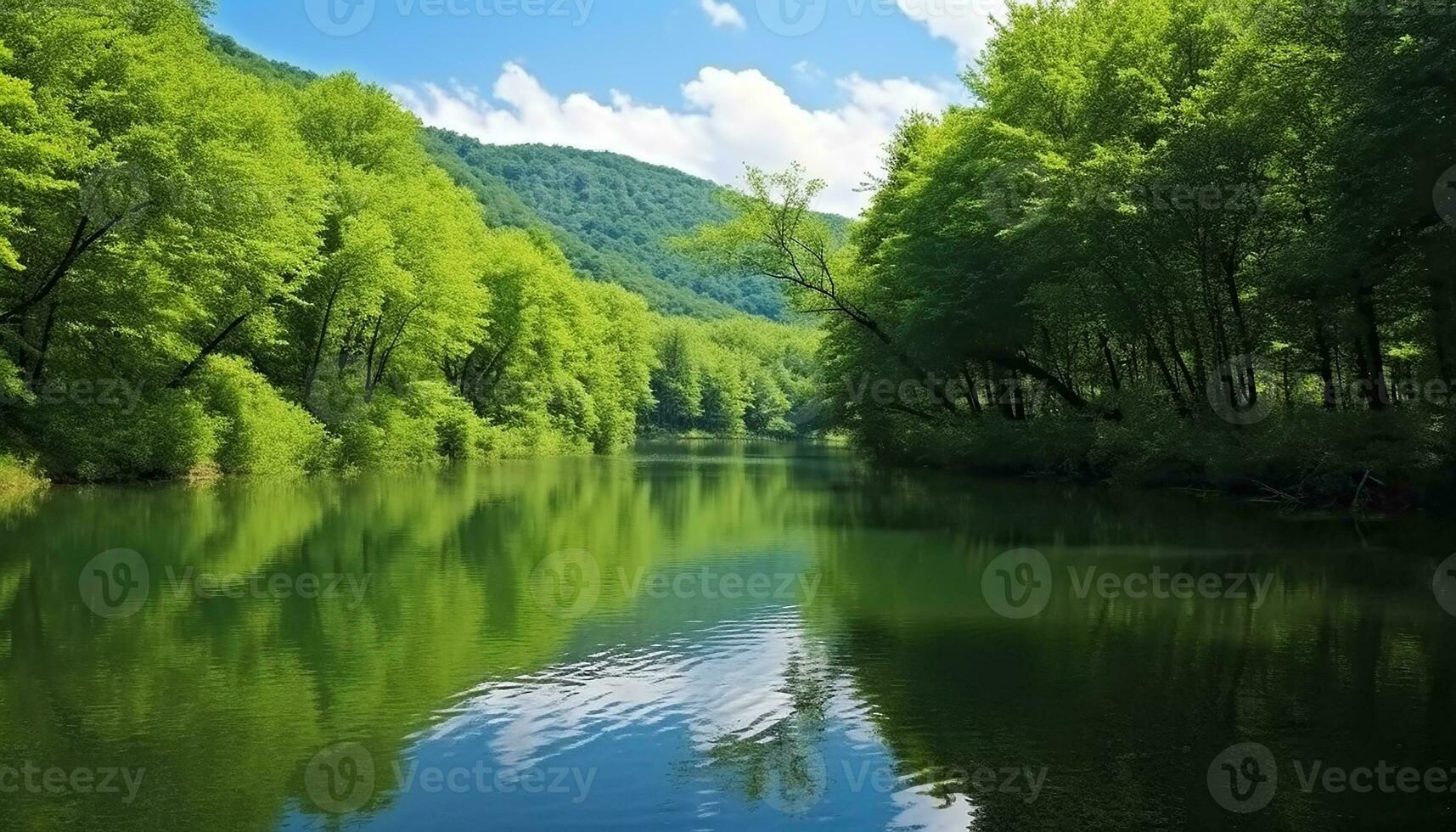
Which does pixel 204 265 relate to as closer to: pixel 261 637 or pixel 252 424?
pixel 252 424

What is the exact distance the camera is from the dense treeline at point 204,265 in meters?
25.0

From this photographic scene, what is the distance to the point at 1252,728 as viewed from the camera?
25.0 feet

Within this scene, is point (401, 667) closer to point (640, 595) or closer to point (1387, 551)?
point (640, 595)

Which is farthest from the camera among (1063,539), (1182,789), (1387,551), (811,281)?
(811,281)

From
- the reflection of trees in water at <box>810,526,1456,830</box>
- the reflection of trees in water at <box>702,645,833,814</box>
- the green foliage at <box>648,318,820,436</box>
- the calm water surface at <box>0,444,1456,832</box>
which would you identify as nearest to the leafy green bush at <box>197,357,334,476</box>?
the calm water surface at <box>0,444,1456,832</box>

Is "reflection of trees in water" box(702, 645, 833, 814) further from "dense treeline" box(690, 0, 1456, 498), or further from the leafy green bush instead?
the leafy green bush

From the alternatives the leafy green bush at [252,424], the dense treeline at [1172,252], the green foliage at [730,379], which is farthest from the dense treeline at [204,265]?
the green foliage at [730,379]

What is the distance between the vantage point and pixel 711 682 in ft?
30.3

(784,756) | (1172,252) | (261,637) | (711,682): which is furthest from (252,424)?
(784,756)

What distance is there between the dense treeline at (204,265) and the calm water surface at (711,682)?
1023 centimetres

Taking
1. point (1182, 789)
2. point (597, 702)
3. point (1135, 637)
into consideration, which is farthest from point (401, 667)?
point (1135, 637)

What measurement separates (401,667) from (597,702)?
2081 mm

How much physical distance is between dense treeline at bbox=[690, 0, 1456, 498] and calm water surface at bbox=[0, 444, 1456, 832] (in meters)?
5.44

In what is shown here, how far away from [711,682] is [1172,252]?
906 inches
